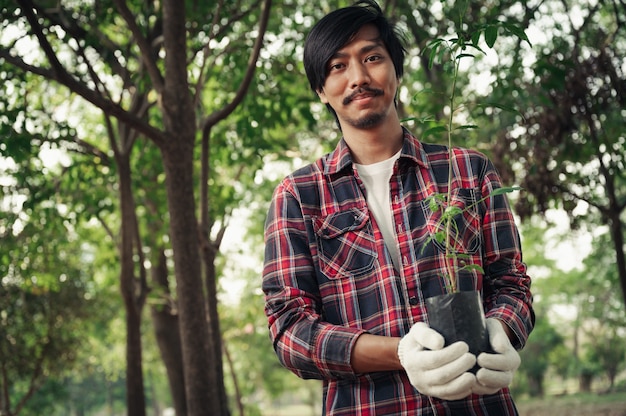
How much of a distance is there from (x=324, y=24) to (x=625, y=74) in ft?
20.8

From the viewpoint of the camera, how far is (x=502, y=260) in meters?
2.29

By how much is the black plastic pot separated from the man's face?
814 mm

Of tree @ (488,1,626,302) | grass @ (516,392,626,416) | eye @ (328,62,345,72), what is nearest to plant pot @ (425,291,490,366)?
eye @ (328,62,345,72)

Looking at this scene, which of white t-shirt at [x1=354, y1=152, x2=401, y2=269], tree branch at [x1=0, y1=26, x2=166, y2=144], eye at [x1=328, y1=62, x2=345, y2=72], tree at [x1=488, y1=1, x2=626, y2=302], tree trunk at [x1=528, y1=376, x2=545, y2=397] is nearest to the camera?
white t-shirt at [x1=354, y1=152, x2=401, y2=269]

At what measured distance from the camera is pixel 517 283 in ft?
7.34

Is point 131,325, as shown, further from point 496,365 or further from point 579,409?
point 579,409

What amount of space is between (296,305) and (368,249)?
11.5 inches

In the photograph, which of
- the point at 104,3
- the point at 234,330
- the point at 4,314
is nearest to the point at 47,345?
the point at 4,314

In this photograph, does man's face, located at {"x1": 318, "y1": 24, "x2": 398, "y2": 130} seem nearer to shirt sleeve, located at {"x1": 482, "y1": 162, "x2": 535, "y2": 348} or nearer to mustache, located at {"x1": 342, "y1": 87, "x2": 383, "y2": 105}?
mustache, located at {"x1": 342, "y1": 87, "x2": 383, "y2": 105}

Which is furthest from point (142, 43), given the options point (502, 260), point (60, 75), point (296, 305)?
point (502, 260)

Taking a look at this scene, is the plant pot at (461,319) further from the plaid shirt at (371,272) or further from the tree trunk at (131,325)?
the tree trunk at (131,325)

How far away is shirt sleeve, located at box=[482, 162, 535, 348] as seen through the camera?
2.21m

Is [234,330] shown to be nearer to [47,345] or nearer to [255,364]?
[255,364]

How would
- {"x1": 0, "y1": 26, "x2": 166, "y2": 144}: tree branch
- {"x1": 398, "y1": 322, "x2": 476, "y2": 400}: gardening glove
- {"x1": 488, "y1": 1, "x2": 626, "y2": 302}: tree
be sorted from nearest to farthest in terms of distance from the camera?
{"x1": 398, "y1": 322, "x2": 476, "y2": 400}: gardening glove, {"x1": 0, "y1": 26, "x2": 166, "y2": 144}: tree branch, {"x1": 488, "y1": 1, "x2": 626, "y2": 302}: tree
